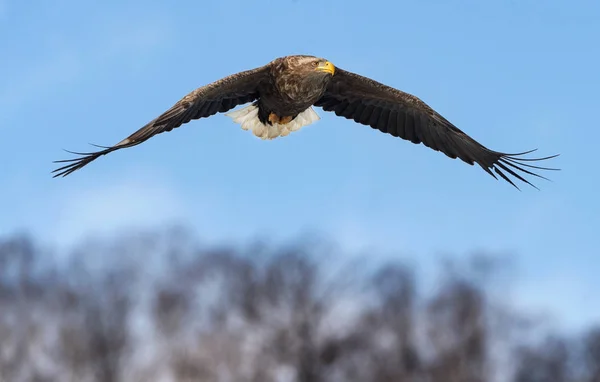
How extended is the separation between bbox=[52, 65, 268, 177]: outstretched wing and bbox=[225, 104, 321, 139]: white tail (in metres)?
0.45

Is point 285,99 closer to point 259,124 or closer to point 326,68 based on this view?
point 326,68

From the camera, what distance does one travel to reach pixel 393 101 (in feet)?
43.7

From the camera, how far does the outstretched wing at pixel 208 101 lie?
1142 cm

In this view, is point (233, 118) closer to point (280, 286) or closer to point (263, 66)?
point (263, 66)

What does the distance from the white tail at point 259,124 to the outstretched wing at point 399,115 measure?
1.30ft

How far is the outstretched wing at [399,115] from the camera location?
13.1 meters

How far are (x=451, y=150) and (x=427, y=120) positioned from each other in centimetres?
47

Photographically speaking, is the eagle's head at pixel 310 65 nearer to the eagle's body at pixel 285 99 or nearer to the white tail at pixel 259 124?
the eagle's body at pixel 285 99

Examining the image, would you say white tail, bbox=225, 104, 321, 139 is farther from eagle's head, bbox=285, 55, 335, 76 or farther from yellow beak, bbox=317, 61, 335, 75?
yellow beak, bbox=317, 61, 335, 75

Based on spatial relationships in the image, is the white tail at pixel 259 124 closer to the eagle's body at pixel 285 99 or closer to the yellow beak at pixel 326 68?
the eagle's body at pixel 285 99

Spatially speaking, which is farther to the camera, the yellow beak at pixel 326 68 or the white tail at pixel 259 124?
the white tail at pixel 259 124

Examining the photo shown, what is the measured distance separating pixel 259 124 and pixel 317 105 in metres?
0.76

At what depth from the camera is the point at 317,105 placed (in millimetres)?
13406

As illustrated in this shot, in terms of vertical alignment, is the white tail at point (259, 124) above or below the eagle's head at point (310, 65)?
below
